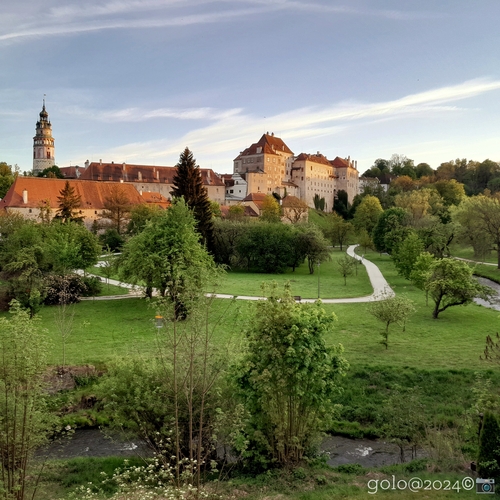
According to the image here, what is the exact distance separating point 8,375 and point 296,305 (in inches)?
271

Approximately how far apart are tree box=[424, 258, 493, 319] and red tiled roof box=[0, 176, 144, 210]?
54.2m

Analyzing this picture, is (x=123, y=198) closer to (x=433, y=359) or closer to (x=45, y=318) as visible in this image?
(x=45, y=318)

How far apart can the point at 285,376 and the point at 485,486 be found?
4991 mm

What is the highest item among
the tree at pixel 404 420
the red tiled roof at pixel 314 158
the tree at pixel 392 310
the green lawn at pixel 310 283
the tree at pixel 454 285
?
the red tiled roof at pixel 314 158

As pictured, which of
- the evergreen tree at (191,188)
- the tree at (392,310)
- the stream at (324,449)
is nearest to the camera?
the stream at (324,449)

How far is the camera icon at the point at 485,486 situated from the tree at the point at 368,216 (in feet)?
215

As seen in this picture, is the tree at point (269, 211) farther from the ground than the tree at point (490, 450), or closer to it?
farther from the ground

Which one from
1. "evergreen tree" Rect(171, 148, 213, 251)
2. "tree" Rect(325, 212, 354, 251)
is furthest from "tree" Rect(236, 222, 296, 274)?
"tree" Rect(325, 212, 354, 251)

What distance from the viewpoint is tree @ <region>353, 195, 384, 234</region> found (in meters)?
75.2

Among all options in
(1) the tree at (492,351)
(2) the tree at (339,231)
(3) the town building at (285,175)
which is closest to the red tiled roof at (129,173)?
(3) the town building at (285,175)

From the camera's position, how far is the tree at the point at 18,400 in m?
9.28

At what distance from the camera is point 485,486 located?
33.6ft

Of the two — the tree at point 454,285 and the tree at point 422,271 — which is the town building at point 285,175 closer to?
the tree at point 422,271

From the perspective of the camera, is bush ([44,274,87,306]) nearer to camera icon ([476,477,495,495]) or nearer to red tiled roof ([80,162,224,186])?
camera icon ([476,477,495,495])
